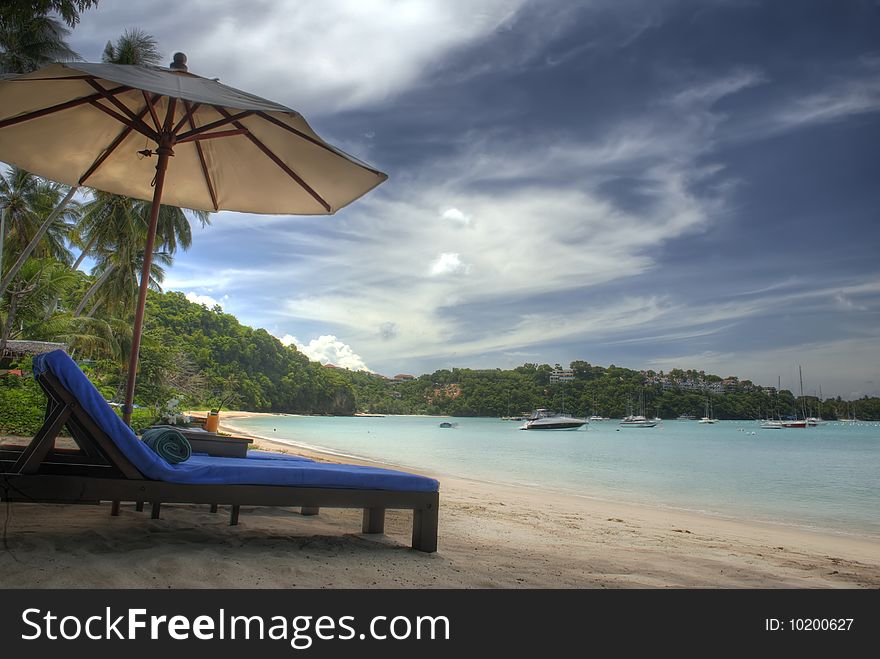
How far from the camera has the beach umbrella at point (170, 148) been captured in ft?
11.2

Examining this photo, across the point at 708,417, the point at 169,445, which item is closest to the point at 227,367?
the point at 169,445

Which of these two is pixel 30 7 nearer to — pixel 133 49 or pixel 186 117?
pixel 133 49

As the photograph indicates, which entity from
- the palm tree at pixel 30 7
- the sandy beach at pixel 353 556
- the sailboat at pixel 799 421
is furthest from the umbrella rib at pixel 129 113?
the sailboat at pixel 799 421

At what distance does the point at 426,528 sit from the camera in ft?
10.2

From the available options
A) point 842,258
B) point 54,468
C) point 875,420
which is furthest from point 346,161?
point 875,420

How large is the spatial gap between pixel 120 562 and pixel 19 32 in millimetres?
16381

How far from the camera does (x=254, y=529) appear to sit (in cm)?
345

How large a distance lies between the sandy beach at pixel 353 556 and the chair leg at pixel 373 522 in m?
0.08

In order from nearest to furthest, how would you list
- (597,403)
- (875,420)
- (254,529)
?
(254,529), (597,403), (875,420)

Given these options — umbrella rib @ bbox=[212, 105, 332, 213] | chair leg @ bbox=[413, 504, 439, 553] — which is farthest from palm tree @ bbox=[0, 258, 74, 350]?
chair leg @ bbox=[413, 504, 439, 553]

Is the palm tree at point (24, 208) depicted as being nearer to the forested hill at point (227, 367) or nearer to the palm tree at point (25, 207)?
the palm tree at point (25, 207)

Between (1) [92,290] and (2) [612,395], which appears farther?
(2) [612,395]

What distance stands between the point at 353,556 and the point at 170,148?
9.45 ft
